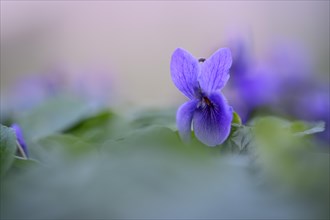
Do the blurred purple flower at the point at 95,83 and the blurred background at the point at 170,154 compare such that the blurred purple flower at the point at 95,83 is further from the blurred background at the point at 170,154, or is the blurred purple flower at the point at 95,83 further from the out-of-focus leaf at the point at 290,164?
the out-of-focus leaf at the point at 290,164

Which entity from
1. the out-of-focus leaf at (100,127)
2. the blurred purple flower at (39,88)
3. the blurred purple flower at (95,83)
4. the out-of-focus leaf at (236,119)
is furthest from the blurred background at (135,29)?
the out-of-focus leaf at (236,119)

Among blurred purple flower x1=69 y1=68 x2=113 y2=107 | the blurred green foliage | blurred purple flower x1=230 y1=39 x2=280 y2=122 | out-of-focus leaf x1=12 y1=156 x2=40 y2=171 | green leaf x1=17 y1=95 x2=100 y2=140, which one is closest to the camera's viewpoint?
the blurred green foliage

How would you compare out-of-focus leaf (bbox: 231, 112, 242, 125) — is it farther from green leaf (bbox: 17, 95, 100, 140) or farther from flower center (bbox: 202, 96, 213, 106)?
green leaf (bbox: 17, 95, 100, 140)

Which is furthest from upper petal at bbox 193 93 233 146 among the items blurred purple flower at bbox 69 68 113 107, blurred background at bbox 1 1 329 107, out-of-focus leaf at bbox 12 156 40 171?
blurred background at bbox 1 1 329 107

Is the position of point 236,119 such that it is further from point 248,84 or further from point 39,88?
point 39,88

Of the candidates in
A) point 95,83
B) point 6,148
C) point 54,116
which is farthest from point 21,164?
point 95,83
